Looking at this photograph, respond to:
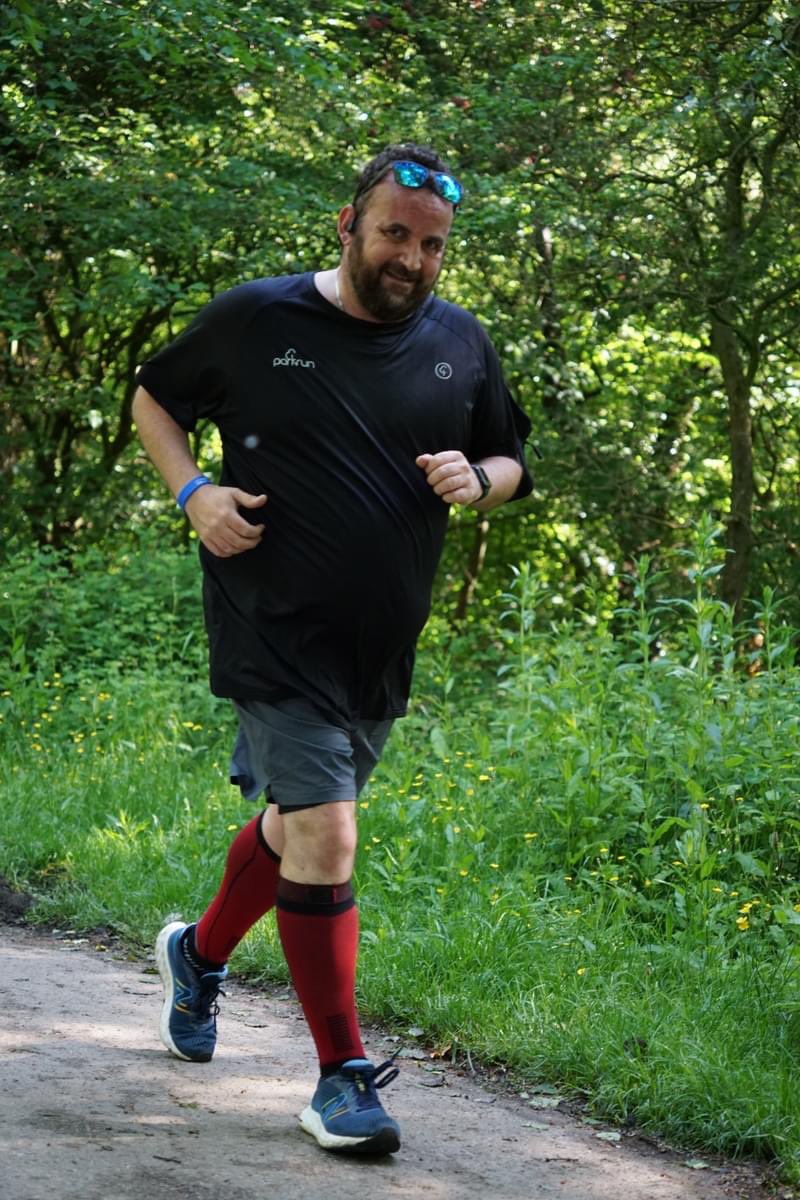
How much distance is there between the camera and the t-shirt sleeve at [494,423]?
3752 mm

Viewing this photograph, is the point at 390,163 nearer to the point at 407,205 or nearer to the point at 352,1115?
the point at 407,205

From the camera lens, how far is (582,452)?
1265cm

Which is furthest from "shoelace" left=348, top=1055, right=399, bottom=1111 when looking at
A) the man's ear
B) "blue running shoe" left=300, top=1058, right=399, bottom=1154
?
the man's ear

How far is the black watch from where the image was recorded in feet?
11.8

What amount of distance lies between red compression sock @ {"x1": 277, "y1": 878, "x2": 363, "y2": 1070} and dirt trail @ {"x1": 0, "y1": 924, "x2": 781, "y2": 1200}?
9.3 inches

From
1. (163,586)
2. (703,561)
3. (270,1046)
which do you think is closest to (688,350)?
(163,586)

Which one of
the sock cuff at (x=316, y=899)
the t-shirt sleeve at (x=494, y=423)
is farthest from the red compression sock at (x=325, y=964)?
the t-shirt sleeve at (x=494, y=423)

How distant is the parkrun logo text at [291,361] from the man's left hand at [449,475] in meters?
0.33

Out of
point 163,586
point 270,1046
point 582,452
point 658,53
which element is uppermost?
point 658,53

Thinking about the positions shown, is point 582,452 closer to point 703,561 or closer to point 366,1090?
point 703,561

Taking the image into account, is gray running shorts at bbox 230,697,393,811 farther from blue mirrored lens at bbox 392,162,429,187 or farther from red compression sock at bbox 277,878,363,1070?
blue mirrored lens at bbox 392,162,429,187

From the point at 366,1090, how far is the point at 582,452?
9.70 m

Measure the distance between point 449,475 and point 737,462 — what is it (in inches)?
374

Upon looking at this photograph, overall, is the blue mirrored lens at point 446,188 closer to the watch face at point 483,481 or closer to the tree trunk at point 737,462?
the watch face at point 483,481
